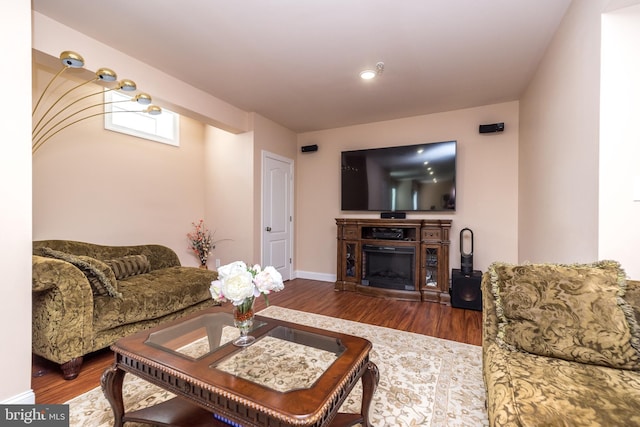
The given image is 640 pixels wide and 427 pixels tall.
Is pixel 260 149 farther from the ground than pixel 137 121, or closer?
closer

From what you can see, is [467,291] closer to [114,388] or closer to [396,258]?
[396,258]

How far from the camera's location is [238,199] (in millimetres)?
4203

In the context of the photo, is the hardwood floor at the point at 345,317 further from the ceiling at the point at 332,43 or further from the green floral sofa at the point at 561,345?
the ceiling at the point at 332,43

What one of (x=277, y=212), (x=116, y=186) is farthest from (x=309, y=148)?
(x=116, y=186)

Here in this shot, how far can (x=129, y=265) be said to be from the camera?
2.91m

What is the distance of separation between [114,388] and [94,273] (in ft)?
3.47

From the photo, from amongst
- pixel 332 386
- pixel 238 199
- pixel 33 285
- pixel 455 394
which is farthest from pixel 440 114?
pixel 33 285

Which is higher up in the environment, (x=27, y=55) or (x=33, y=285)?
(x=27, y=55)

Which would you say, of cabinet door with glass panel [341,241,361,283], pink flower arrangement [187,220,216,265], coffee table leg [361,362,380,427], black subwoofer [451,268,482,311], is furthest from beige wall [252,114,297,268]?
coffee table leg [361,362,380,427]

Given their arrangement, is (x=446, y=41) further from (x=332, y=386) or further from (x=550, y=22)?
(x=332, y=386)

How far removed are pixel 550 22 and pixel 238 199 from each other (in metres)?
3.87

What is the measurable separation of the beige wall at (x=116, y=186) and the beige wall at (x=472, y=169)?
225cm

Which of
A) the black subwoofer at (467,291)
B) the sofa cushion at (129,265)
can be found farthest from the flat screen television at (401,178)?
the sofa cushion at (129,265)

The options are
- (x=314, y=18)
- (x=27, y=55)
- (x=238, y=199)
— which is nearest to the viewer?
(x=27, y=55)
